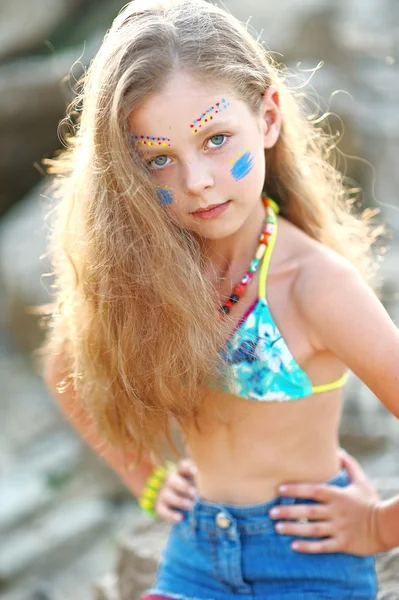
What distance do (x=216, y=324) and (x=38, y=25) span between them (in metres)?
4.12

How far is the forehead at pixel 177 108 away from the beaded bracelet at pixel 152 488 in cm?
93

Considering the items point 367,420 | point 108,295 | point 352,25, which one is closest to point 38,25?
point 352,25

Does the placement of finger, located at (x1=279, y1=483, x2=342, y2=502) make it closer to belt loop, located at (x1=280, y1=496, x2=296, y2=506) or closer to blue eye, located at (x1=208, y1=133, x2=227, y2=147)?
belt loop, located at (x1=280, y1=496, x2=296, y2=506)

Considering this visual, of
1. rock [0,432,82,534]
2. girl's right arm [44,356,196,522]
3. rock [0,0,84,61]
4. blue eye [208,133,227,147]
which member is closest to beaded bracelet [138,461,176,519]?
girl's right arm [44,356,196,522]

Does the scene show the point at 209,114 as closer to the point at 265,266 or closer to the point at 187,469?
the point at 265,266

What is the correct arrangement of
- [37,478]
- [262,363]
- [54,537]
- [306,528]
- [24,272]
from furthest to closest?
1. [24,272]
2. [37,478]
3. [54,537]
4. [306,528]
5. [262,363]

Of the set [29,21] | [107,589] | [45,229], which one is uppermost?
[29,21]

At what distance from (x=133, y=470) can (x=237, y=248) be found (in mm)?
689

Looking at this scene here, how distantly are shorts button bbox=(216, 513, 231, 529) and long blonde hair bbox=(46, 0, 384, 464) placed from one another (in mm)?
193

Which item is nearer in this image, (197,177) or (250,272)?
(197,177)

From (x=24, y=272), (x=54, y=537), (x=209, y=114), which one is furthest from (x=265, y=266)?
(x=24, y=272)

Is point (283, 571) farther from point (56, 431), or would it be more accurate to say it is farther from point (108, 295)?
point (56, 431)

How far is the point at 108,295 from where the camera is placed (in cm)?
156

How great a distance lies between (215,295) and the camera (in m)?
1.57
